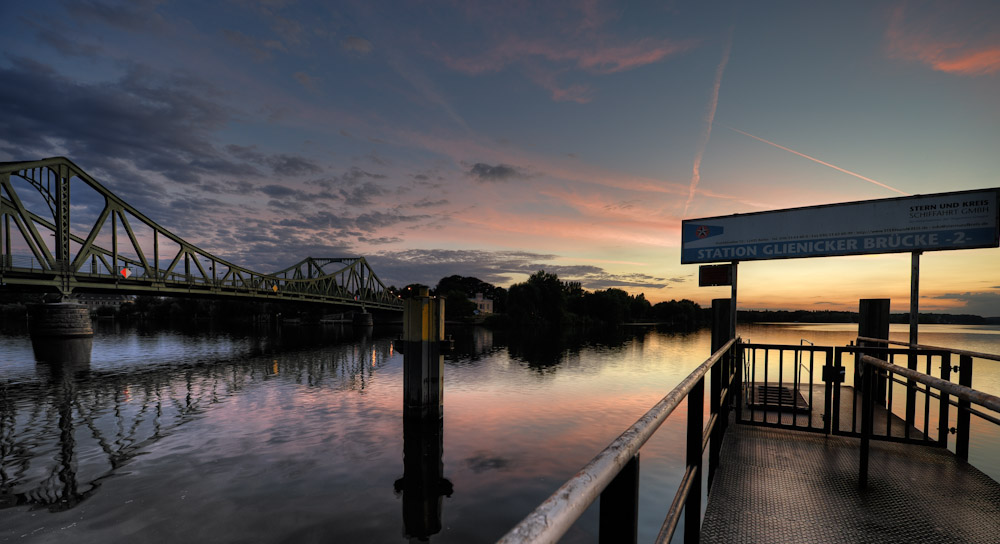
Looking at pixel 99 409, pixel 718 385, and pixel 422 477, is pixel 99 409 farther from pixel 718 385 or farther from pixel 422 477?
pixel 718 385

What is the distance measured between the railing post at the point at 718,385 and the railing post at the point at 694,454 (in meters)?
1.49

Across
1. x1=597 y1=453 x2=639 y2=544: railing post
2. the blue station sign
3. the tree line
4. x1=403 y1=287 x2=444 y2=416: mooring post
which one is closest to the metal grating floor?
x1=597 y1=453 x2=639 y2=544: railing post

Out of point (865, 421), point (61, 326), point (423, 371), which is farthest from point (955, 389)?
point (61, 326)

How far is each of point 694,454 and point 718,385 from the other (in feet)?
7.82

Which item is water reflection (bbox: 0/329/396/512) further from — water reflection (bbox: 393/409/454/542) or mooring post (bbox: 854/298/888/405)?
mooring post (bbox: 854/298/888/405)

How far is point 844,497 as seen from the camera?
14.2ft

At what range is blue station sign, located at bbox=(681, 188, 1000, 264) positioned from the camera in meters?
7.57

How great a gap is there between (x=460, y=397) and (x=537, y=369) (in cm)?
1016

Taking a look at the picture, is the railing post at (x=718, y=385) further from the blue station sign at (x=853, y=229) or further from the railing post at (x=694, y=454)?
the railing post at (x=694, y=454)

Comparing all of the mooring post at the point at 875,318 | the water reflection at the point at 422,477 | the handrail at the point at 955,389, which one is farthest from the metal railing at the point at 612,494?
the mooring post at the point at 875,318

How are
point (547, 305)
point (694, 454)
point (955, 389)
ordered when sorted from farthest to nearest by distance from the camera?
point (547, 305), point (955, 389), point (694, 454)

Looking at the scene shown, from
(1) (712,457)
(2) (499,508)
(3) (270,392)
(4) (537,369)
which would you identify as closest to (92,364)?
(3) (270,392)

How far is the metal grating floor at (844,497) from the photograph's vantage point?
368 centimetres

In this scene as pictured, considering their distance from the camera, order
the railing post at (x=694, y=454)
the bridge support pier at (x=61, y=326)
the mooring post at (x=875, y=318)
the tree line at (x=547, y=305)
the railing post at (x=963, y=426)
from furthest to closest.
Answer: the tree line at (x=547, y=305) → the bridge support pier at (x=61, y=326) → the mooring post at (x=875, y=318) → the railing post at (x=963, y=426) → the railing post at (x=694, y=454)
